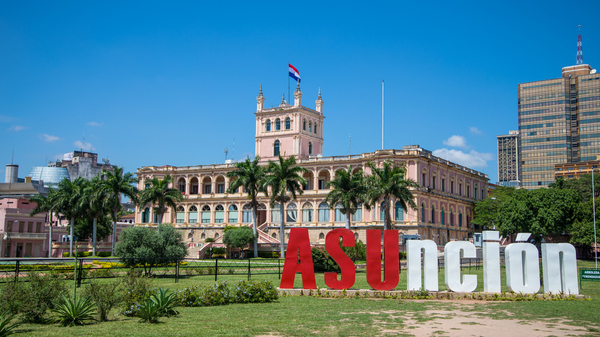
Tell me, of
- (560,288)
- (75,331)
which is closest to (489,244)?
(560,288)

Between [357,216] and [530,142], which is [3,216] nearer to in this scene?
[357,216]

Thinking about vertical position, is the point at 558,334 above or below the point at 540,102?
below

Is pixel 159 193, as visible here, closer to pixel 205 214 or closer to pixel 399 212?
pixel 205 214

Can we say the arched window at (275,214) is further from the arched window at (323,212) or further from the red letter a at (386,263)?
the red letter a at (386,263)

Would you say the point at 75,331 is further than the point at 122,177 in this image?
No

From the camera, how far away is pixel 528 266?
2200 centimetres

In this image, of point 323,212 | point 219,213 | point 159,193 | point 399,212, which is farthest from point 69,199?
point 399,212

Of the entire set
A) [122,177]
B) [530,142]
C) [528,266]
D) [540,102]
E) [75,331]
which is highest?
[540,102]

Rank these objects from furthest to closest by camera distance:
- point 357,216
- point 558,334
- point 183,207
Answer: point 183,207 < point 357,216 < point 558,334

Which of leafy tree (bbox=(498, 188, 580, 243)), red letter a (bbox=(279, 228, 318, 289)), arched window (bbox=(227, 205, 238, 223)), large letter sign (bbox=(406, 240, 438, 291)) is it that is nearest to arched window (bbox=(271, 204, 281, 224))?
arched window (bbox=(227, 205, 238, 223))

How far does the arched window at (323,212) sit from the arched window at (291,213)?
11.9ft

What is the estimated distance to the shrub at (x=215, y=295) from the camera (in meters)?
20.0

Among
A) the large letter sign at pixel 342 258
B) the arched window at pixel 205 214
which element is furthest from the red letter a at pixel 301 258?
the arched window at pixel 205 214

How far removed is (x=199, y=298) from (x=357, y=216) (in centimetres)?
5579
